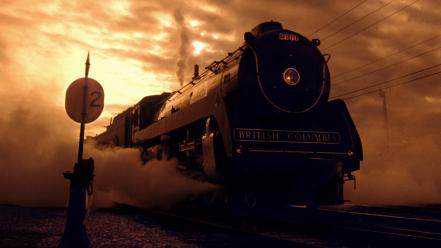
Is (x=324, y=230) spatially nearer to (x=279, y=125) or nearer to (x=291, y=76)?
(x=279, y=125)

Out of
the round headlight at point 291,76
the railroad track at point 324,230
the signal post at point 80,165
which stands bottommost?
the railroad track at point 324,230

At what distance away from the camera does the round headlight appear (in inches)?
307

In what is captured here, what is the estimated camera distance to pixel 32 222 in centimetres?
824

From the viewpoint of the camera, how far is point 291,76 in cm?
786

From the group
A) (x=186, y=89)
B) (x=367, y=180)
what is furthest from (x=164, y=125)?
(x=367, y=180)

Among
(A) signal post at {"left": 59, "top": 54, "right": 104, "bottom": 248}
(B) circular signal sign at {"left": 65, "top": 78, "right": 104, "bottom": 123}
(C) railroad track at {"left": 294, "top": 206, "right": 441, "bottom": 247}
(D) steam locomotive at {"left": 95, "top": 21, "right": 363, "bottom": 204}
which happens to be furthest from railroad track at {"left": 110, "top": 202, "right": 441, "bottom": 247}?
(B) circular signal sign at {"left": 65, "top": 78, "right": 104, "bottom": 123}

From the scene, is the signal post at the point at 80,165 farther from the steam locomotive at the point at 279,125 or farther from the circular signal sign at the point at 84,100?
the steam locomotive at the point at 279,125

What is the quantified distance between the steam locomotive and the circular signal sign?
296 cm

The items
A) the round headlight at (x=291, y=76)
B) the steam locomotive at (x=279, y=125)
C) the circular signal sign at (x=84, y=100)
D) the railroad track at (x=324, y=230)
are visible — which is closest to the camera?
the circular signal sign at (x=84, y=100)

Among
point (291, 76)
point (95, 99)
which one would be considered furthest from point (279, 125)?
point (95, 99)

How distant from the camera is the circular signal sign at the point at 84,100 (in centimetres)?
449

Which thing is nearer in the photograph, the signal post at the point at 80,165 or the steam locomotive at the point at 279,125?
the signal post at the point at 80,165

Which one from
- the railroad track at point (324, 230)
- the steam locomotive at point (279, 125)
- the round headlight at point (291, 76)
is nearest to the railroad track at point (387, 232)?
the railroad track at point (324, 230)

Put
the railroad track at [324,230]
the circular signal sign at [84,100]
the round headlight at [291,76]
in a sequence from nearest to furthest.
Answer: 1. the circular signal sign at [84,100]
2. the railroad track at [324,230]
3. the round headlight at [291,76]
